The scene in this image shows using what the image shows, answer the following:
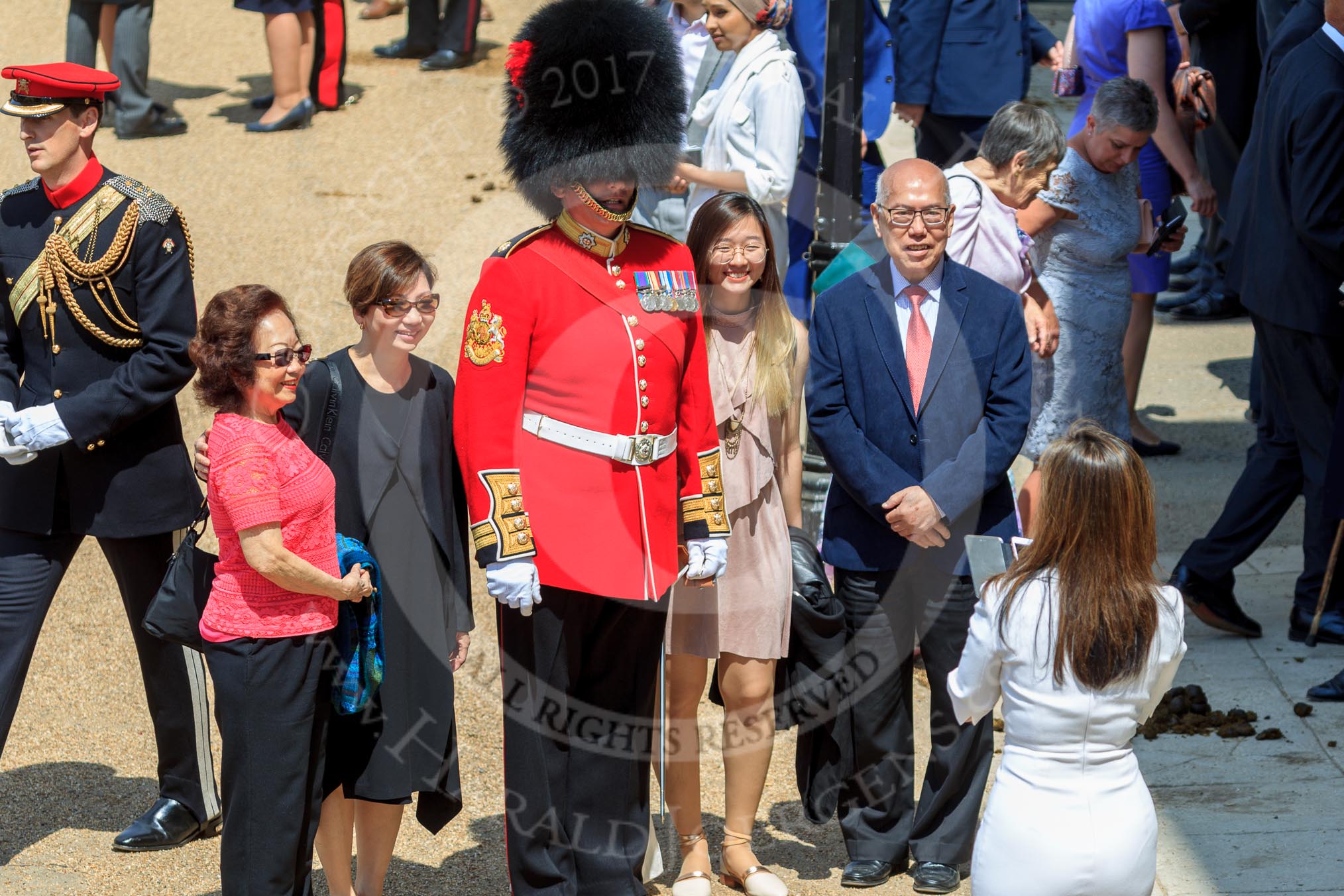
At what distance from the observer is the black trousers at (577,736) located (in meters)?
3.86

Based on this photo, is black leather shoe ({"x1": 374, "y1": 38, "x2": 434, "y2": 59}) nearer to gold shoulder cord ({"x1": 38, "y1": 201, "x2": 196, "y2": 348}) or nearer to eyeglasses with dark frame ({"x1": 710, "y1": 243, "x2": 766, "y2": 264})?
gold shoulder cord ({"x1": 38, "y1": 201, "x2": 196, "y2": 348})

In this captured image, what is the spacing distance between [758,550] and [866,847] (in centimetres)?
86

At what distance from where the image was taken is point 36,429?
421cm

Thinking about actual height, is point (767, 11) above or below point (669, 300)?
above

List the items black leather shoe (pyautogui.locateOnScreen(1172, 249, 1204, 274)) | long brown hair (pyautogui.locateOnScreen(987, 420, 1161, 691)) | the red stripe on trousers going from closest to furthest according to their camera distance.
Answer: long brown hair (pyautogui.locateOnScreen(987, 420, 1161, 691)) → black leather shoe (pyautogui.locateOnScreen(1172, 249, 1204, 274)) → the red stripe on trousers

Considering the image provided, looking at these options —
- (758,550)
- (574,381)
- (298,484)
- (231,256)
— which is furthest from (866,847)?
(231,256)

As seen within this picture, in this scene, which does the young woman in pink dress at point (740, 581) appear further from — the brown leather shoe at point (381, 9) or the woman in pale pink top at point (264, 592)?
the brown leather shoe at point (381, 9)

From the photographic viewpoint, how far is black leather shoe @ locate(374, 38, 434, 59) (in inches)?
459

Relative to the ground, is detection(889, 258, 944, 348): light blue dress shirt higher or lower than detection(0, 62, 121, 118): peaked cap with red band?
lower

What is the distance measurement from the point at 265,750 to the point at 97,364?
4.24 feet

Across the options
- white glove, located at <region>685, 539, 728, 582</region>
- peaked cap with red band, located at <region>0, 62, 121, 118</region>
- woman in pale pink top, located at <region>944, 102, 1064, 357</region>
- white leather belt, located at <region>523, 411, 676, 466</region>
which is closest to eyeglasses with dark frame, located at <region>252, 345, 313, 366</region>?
white leather belt, located at <region>523, 411, 676, 466</region>

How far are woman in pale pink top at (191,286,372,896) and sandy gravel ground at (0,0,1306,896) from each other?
720mm

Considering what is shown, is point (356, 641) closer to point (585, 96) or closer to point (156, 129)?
point (585, 96)

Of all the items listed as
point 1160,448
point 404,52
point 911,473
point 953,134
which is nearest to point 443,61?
point 404,52
